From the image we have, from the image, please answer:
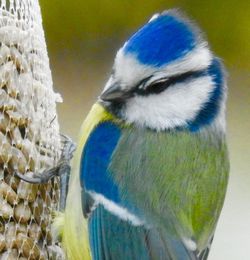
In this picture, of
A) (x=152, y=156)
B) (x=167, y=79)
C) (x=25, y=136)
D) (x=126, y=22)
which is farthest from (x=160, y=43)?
(x=126, y=22)

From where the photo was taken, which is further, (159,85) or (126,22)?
(126,22)

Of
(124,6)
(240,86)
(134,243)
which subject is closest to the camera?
(134,243)

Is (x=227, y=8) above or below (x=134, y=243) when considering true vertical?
above

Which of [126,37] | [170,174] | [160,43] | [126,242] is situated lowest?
[126,242]

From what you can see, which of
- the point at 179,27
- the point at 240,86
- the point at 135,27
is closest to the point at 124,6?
the point at 135,27

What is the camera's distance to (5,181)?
2.69 meters

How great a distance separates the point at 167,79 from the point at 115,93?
118 millimetres

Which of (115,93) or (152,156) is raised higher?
(115,93)

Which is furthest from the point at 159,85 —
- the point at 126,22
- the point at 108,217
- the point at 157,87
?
the point at 126,22

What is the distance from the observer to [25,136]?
2736mm

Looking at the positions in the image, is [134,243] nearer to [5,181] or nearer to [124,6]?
[5,181]

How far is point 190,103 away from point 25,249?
0.49 meters

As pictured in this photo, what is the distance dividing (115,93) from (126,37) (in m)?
1.47

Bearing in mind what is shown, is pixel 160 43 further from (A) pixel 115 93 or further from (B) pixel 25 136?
(B) pixel 25 136
